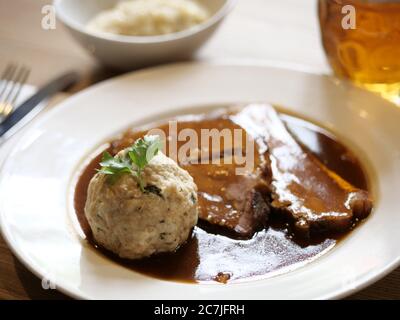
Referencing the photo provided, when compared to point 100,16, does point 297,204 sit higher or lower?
lower

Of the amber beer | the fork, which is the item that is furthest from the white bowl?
the amber beer

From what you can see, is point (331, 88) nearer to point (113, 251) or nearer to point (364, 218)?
point (364, 218)

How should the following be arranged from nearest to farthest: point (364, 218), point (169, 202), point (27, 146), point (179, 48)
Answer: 1. point (169, 202)
2. point (364, 218)
3. point (27, 146)
4. point (179, 48)

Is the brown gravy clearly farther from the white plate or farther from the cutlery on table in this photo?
the cutlery on table

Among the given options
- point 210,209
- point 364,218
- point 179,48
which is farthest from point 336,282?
point 179,48

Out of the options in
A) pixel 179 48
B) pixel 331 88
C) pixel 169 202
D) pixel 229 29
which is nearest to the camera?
pixel 169 202

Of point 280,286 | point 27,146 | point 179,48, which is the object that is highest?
point 179,48

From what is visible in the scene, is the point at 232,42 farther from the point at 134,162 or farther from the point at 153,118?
the point at 134,162
